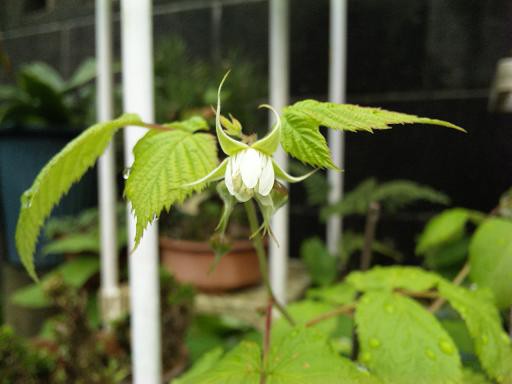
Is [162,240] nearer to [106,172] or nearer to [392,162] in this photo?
[106,172]

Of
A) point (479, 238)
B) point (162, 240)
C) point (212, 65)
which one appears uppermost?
point (212, 65)

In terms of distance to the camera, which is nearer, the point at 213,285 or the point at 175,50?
the point at 213,285

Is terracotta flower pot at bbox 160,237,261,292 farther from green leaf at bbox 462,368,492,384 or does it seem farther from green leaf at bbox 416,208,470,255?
green leaf at bbox 462,368,492,384

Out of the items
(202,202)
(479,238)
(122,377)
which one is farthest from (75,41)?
(479,238)

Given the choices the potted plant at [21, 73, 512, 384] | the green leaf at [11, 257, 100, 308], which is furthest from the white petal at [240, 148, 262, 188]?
the green leaf at [11, 257, 100, 308]

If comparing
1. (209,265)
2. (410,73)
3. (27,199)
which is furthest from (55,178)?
(410,73)

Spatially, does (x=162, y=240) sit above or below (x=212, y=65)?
below

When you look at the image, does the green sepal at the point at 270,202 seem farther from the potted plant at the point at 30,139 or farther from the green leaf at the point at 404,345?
the potted plant at the point at 30,139
